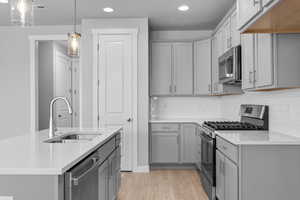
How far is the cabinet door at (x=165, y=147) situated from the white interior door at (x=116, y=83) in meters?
0.54

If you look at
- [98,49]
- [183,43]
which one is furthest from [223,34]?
[98,49]

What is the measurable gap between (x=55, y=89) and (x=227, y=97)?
13.2 feet

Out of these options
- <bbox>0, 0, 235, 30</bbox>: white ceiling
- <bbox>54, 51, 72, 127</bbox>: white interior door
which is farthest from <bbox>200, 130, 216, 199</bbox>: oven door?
<bbox>54, 51, 72, 127</bbox>: white interior door

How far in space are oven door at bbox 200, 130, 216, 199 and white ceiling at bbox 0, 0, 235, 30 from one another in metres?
1.98

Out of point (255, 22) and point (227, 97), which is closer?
point (255, 22)

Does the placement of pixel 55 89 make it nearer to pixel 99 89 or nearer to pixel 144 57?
pixel 99 89

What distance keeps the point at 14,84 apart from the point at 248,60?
4497 mm

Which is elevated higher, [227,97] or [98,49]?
[98,49]

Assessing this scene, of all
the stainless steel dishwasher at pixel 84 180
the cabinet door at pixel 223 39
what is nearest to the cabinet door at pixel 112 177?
the stainless steel dishwasher at pixel 84 180

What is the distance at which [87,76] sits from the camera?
4875mm

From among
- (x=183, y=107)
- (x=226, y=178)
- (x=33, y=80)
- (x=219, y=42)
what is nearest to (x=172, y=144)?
(x=183, y=107)

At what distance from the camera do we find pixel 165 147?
4.95 meters

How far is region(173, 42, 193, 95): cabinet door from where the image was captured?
5207mm

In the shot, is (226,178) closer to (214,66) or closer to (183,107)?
(214,66)
